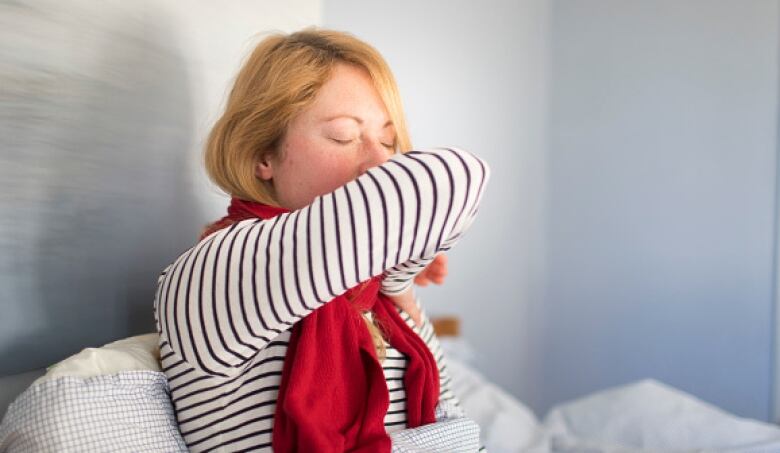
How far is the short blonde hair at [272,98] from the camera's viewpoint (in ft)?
2.80

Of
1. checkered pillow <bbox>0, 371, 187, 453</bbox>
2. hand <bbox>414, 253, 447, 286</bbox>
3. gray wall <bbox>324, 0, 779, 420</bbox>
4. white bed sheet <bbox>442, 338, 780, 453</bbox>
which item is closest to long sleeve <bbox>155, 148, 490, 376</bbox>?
checkered pillow <bbox>0, 371, 187, 453</bbox>

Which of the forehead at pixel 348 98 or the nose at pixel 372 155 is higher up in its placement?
→ the forehead at pixel 348 98

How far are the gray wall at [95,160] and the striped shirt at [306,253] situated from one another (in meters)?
0.17

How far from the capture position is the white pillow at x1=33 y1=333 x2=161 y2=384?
691 millimetres

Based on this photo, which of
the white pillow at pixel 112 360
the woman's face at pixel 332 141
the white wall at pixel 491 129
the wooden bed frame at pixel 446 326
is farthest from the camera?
the wooden bed frame at pixel 446 326

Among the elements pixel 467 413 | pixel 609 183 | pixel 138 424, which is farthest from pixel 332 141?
pixel 609 183

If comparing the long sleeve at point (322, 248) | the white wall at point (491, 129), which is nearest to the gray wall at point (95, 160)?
the long sleeve at point (322, 248)

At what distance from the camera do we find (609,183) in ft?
9.21

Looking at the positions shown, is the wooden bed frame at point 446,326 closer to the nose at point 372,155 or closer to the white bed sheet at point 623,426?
the white bed sheet at point 623,426

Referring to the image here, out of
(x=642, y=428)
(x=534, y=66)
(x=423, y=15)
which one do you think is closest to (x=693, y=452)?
(x=642, y=428)

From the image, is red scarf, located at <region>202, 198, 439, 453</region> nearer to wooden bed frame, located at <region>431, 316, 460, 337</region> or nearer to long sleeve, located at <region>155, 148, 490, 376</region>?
long sleeve, located at <region>155, 148, 490, 376</region>

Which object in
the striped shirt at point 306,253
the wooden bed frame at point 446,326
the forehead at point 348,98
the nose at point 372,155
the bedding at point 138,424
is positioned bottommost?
the wooden bed frame at point 446,326

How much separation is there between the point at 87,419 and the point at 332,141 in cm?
38

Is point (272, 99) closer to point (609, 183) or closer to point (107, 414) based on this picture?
point (107, 414)
